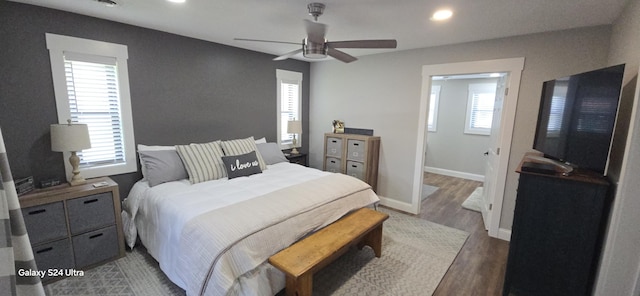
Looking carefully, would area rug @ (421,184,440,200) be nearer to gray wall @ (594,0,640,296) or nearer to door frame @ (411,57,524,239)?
door frame @ (411,57,524,239)

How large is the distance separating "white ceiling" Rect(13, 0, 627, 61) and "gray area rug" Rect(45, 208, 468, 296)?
233cm

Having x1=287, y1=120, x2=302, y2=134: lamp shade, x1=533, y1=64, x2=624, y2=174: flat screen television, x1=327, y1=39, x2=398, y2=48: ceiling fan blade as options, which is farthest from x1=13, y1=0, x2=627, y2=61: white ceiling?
x1=287, y1=120, x2=302, y2=134: lamp shade

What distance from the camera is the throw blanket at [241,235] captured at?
166cm

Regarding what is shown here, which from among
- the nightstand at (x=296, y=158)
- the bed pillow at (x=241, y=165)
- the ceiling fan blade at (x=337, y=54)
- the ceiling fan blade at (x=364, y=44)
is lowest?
the nightstand at (x=296, y=158)

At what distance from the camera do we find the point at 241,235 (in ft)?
5.80

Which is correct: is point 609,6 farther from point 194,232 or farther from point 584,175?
point 194,232

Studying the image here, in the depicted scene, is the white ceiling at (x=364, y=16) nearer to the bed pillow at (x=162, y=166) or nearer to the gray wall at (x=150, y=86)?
the gray wall at (x=150, y=86)

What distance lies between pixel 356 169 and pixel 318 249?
221cm

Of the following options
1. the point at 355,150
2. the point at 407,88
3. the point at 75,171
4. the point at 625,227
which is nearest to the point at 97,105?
the point at 75,171

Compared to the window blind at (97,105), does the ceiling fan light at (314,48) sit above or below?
above

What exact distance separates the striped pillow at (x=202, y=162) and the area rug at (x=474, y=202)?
3.68 m

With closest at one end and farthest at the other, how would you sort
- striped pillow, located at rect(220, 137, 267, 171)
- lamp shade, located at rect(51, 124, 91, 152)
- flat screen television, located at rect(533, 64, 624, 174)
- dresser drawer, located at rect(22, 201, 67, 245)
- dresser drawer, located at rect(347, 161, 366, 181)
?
1. flat screen television, located at rect(533, 64, 624, 174)
2. dresser drawer, located at rect(22, 201, 67, 245)
3. lamp shade, located at rect(51, 124, 91, 152)
4. striped pillow, located at rect(220, 137, 267, 171)
5. dresser drawer, located at rect(347, 161, 366, 181)

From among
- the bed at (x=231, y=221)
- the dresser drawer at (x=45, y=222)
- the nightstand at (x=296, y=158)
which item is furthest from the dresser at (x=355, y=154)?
the dresser drawer at (x=45, y=222)

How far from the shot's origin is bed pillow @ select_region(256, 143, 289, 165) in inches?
146
